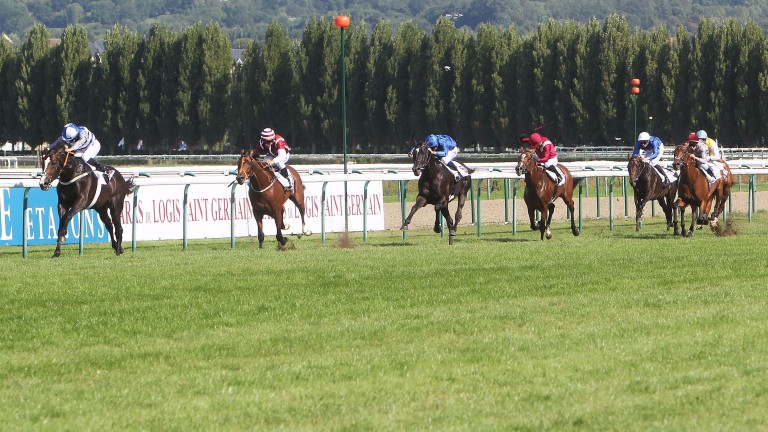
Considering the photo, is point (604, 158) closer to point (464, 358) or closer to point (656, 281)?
point (656, 281)

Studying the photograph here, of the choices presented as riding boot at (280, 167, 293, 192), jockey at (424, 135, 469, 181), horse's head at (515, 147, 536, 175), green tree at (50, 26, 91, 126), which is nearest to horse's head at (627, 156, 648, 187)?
horse's head at (515, 147, 536, 175)

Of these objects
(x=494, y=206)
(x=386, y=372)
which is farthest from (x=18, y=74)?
(x=386, y=372)

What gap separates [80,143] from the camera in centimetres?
1552

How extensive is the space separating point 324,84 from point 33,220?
41.5m

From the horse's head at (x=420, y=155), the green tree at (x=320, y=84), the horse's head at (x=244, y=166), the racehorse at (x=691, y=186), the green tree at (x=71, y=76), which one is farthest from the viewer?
the green tree at (x=71, y=76)

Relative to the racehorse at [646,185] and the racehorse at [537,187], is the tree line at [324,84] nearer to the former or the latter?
the racehorse at [646,185]

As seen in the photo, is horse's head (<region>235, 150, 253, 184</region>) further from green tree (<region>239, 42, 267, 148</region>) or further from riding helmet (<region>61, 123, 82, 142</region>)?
green tree (<region>239, 42, 267, 148</region>)

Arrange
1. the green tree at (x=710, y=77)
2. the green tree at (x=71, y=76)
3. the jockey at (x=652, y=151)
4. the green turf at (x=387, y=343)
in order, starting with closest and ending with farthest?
the green turf at (x=387, y=343), the jockey at (x=652, y=151), the green tree at (x=710, y=77), the green tree at (x=71, y=76)

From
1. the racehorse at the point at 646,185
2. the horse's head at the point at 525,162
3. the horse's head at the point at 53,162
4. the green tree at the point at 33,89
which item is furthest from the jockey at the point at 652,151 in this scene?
the green tree at the point at 33,89

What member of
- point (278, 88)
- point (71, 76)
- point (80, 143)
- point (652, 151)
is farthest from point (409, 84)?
point (80, 143)

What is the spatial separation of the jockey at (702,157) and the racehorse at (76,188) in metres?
7.92

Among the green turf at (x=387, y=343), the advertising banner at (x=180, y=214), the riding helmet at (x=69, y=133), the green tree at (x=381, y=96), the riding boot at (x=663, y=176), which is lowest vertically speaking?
the green turf at (x=387, y=343)

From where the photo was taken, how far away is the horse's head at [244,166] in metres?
16.6

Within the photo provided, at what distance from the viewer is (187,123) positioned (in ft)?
196
